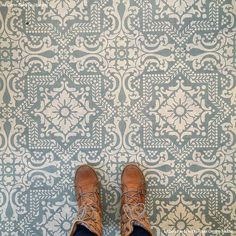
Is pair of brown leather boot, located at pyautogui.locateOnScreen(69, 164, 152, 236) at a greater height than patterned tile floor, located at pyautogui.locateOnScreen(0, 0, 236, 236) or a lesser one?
lesser

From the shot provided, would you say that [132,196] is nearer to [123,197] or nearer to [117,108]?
[123,197]

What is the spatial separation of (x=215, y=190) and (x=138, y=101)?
43 centimetres

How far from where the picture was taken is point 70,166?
4.40 feet

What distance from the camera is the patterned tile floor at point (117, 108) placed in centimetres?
131

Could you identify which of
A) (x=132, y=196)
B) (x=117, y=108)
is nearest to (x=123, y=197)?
(x=132, y=196)

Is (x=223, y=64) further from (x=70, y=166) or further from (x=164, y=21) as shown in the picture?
(x=70, y=166)

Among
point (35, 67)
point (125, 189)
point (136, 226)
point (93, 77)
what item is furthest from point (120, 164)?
point (35, 67)

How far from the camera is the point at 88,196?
4.28 ft

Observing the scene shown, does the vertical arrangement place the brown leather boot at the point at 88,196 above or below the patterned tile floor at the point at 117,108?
below

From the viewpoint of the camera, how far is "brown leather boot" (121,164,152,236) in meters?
1.27

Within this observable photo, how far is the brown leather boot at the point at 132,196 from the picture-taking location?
4.15 feet

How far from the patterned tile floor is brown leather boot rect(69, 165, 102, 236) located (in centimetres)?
4

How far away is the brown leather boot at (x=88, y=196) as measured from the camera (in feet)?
4.15

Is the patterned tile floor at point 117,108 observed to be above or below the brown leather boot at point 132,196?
above
